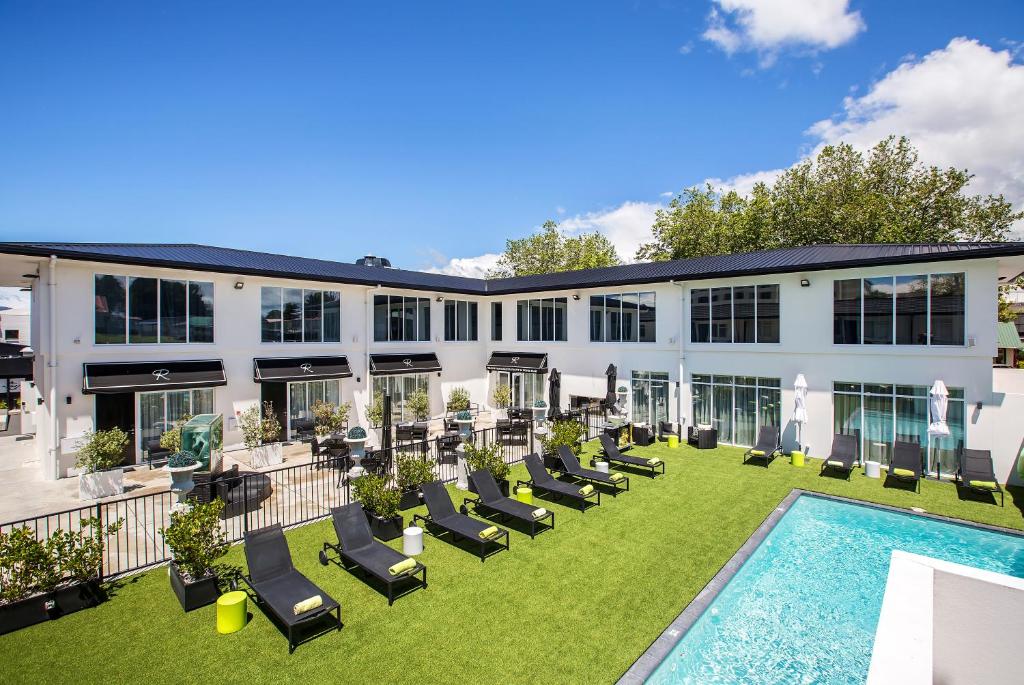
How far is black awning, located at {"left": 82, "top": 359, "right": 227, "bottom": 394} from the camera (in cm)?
1567

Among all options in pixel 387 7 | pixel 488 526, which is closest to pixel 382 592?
pixel 488 526

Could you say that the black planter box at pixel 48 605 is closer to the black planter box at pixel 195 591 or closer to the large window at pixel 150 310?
the black planter box at pixel 195 591

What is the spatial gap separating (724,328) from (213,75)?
21012 millimetres

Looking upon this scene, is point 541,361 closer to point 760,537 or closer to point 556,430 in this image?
point 556,430

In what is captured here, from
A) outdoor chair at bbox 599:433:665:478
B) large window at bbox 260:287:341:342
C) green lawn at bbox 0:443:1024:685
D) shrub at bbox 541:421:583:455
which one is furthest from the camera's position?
large window at bbox 260:287:341:342

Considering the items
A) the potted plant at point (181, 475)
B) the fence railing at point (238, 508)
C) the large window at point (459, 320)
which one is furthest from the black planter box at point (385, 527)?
the large window at point (459, 320)

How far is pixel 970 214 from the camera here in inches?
1318

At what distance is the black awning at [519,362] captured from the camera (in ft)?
85.5

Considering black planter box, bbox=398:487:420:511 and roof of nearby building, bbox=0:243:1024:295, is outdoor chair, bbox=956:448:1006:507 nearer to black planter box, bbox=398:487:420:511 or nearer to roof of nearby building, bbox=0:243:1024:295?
roof of nearby building, bbox=0:243:1024:295

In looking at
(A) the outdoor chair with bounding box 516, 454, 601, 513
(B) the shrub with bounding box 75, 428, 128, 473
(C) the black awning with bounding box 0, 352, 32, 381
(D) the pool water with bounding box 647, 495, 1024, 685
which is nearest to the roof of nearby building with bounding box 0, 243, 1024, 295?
Result: (B) the shrub with bounding box 75, 428, 128, 473

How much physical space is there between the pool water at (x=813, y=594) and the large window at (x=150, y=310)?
19138 millimetres

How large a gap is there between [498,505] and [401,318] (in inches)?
607

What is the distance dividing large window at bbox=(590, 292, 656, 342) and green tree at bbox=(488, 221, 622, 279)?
31293 mm

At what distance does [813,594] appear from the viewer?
884 centimetres
